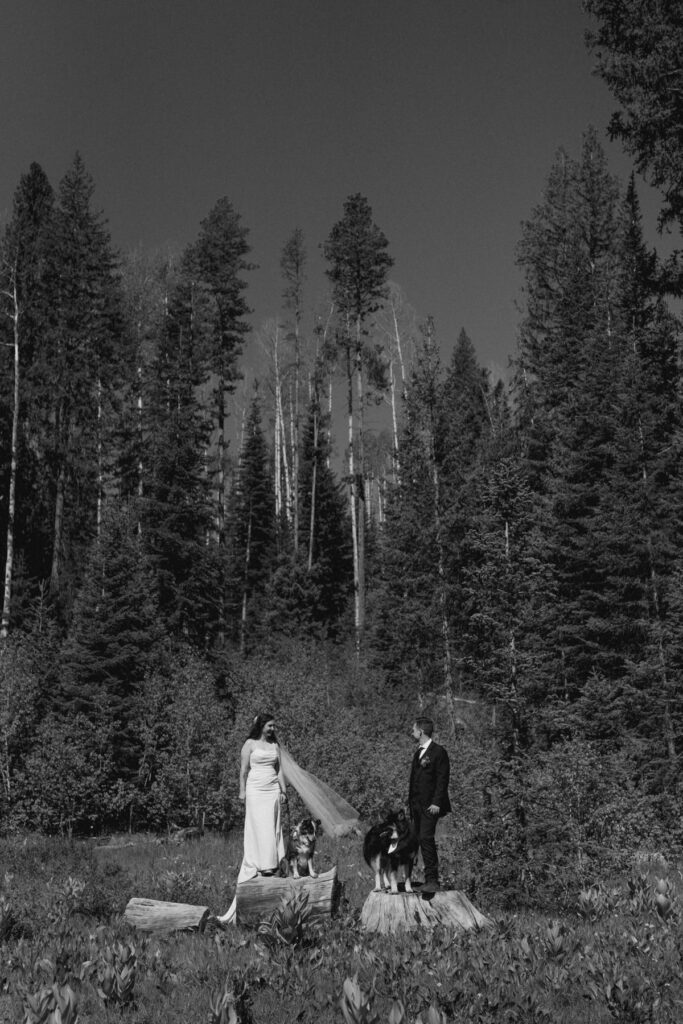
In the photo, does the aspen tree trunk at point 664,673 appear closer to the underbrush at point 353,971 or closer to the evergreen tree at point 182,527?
the underbrush at point 353,971

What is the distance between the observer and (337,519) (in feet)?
144

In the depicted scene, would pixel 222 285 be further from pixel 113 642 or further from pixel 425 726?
pixel 425 726

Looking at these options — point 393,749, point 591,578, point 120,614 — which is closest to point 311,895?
point 393,749

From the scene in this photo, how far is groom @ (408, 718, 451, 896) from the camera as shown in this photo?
786 centimetres

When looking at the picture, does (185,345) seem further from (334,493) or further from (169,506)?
(334,493)

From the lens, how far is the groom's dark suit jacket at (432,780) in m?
7.94

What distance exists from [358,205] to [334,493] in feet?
49.6

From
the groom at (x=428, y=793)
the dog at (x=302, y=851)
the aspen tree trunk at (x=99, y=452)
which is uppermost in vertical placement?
the aspen tree trunk at (x=99, y=452)

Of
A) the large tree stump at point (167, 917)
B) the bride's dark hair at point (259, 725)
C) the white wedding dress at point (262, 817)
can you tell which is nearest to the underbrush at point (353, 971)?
the large tree stump at point (167, 917)

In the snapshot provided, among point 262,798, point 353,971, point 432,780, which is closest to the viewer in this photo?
point 353,971

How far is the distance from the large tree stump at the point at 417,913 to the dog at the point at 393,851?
8.9 inches

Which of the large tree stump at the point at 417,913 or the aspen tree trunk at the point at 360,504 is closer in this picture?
the large tree stump at the point at 417,913

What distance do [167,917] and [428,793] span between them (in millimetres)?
2868

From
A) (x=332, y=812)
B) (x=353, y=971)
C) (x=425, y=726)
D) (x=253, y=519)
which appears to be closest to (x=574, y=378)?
(x=253, y=519)
